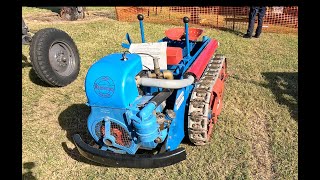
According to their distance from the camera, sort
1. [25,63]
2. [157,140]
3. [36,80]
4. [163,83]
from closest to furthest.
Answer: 1. [163,83]
2. [157,140]
3. [36,80]
4. [25,63]

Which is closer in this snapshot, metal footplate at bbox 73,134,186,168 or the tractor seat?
metal footplate at bbox 73,134,186,168

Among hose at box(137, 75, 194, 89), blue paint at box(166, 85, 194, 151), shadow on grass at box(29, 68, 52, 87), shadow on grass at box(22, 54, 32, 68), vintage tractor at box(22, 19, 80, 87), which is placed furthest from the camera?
shadow on grass at box(22, 54, 32, 68)

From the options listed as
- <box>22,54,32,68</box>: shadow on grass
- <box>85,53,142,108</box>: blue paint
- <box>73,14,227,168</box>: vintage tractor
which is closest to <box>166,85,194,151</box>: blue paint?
<box>73,14,227,168</box>: vintage tractor

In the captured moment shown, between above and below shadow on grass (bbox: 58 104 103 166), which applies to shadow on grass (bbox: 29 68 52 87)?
above

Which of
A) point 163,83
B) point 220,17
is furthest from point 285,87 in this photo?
point 220,17

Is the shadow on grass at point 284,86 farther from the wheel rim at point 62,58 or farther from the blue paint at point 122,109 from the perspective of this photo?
the wheel rim at point 62,58

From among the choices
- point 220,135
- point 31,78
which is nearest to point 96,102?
point 220,135

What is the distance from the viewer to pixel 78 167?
4.20 m

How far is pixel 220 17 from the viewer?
42.6ft

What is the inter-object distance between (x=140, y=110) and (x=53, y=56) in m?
3.45

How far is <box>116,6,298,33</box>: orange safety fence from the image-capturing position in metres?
11.4

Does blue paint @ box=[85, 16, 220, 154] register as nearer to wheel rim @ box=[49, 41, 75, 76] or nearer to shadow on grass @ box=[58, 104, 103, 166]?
shadow on grass @ box=[58, 104, 103, 166]

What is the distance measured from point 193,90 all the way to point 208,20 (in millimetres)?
8456

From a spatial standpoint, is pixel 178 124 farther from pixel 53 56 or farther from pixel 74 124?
pixel 53 56
